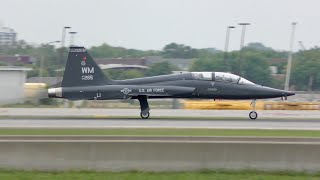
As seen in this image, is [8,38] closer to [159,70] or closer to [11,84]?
[159,70]

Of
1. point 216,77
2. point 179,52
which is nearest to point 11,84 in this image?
point 216,77

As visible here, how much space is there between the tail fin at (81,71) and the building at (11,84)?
5178mm

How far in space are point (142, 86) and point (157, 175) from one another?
20.7m

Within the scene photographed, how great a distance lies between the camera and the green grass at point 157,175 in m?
13.5

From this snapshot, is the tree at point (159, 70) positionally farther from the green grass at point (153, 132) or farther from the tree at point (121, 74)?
the green grass at point (153, 132)

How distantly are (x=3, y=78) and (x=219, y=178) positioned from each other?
90.9 ft

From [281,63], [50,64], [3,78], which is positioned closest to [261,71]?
[281,63]

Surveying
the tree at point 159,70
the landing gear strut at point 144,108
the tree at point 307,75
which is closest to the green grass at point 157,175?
the landing gear strut at point 144,108

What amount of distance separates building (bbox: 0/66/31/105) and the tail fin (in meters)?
5.18

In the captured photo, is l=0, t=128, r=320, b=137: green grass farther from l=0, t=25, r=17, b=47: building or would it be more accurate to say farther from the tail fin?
l=0, t=25, r=17, b=47: building

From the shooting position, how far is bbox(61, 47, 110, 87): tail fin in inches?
1363

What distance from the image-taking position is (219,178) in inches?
536

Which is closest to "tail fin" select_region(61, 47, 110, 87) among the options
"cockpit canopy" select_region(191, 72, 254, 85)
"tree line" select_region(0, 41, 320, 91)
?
"cockpit canopy" select_region(191, 72, 254, 85)

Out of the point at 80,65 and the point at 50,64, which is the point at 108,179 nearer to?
the point at 80,65
